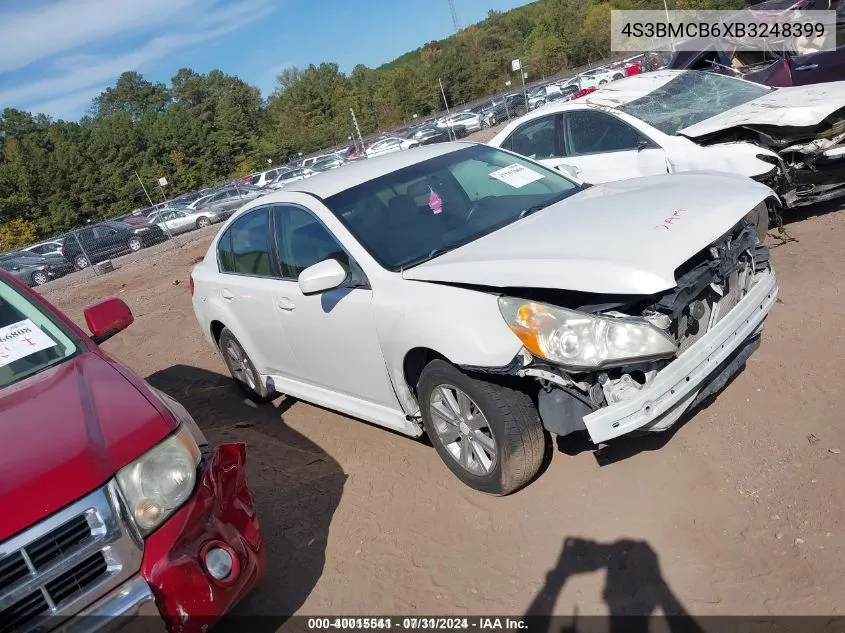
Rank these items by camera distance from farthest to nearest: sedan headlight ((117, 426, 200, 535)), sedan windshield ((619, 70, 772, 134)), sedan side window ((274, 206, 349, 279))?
sedan windshield ((619, 70, 772, 134)), sedan side window ((274, 206, 349, 279)), sedan headlight ((117, 426, 200, 535))

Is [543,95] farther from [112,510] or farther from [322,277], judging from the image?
[112,510]

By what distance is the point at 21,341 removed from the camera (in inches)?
131

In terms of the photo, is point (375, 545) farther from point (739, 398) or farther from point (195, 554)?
point (739, 398)

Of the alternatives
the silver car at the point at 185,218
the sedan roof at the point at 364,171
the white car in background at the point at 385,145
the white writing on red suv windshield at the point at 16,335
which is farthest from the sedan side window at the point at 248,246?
the white car in background at the point at 385,145

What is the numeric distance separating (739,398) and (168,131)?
235 ft

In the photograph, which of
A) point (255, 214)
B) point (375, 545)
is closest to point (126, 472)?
point (375, 545)

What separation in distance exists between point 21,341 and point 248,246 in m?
1.87

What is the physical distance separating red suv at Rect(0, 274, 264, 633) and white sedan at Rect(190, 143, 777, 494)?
42.9 inches

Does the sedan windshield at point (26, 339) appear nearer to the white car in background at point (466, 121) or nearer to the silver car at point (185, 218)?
the silver car at point (185, 218)

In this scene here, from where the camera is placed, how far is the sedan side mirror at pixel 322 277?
3.58m

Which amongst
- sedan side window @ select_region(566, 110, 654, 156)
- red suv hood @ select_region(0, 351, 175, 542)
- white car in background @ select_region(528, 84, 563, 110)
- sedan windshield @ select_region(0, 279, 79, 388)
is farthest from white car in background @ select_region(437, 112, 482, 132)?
red suv hood @ select_region(0, 351, 175, 542)

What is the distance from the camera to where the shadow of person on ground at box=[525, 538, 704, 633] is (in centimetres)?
266

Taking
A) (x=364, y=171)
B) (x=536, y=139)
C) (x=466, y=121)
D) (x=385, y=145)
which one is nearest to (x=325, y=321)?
(x=364, y=171)

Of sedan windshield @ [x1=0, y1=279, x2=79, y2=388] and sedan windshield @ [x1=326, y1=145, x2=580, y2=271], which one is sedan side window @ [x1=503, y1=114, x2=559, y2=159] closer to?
sedan windshield @ [x1=326, y1=145, x2=580, y2=271]
